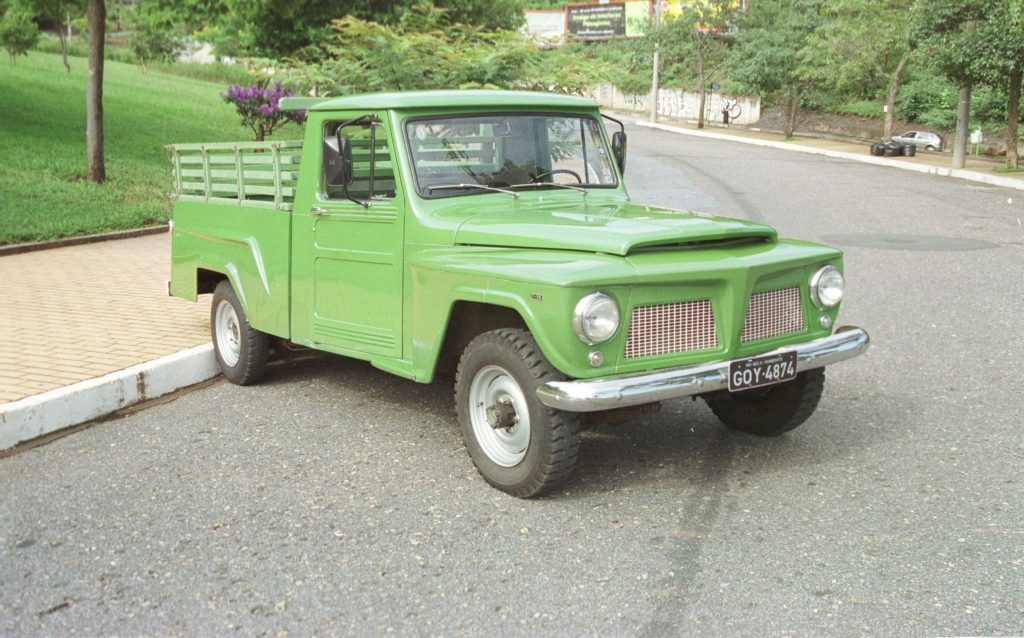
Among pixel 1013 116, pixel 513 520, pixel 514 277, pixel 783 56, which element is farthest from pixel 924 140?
pixel 513 520

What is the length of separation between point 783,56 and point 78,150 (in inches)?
1396

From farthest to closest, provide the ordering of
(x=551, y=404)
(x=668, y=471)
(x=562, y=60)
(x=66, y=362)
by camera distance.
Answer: (x=562, y=60)
(x=66, y=362)
(x=668, y=471)
(x=551, y=404)

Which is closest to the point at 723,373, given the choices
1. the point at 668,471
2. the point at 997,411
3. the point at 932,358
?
the point at 668,471

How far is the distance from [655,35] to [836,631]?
186 feet

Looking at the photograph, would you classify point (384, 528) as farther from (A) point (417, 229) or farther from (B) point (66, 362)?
(B) point (66, 362)

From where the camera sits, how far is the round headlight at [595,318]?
420 centimetres

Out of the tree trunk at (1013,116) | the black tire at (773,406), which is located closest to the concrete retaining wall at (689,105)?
the tree trunk at (1013,116)

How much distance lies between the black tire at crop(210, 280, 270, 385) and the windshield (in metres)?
1.97

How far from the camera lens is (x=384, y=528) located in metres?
4.32

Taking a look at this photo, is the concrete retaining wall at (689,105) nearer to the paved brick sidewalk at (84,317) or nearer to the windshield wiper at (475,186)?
the paved brick sidewalk at (84,317)

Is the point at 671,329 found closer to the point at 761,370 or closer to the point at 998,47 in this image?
the point at 761,370

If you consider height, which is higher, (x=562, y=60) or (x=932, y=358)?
(x=562, y=60)

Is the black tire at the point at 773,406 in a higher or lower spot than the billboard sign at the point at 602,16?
lower

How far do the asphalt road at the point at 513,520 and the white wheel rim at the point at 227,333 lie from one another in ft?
1.07
